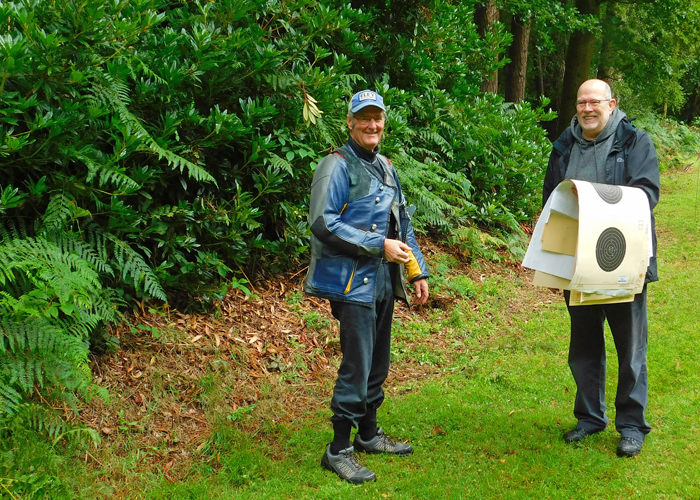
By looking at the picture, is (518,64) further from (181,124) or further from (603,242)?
(603,242)

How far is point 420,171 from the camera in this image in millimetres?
8523

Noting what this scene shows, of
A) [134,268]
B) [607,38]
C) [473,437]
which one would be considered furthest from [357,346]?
[607,38]

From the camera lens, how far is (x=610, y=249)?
12.6 feet

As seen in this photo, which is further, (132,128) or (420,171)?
(420,171)

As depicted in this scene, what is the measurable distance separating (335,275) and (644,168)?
2226 mm

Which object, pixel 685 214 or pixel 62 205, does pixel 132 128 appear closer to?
pixel 62 205

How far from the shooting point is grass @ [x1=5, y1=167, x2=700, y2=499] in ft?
13.0

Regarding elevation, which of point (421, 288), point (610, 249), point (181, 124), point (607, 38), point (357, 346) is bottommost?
point (357, 346)

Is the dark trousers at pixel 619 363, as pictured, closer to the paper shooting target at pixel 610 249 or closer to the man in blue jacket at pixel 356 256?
the paper shooting target at pixel 610 249

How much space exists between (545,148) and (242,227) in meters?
7.05

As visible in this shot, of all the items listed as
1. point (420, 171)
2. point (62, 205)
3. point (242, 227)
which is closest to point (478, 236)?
point (420, 171)

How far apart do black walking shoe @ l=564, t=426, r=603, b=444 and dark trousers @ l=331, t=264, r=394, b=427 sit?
1583mm

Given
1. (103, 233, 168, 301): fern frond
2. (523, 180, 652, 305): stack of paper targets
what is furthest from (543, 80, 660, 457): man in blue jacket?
(103, 233, 168, 301): fern frond

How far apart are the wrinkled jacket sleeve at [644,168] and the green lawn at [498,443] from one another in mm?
1819
